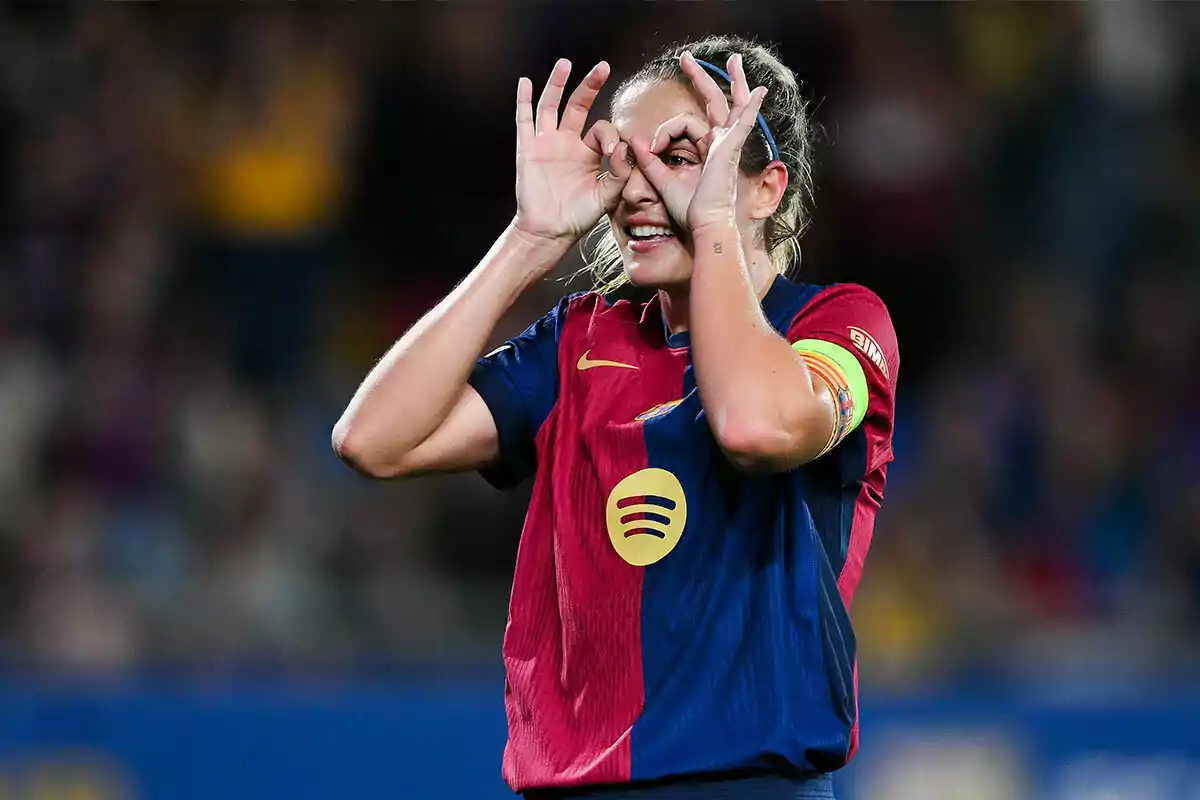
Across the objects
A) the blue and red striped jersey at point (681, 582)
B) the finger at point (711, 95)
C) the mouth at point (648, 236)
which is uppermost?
the finger at point (711, 95)

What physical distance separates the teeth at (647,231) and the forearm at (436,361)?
4.4 inches

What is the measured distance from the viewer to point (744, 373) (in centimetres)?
215

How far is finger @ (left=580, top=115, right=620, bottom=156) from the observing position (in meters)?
2.47

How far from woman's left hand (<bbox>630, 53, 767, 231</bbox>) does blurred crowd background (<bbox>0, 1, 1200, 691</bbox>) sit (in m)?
3.32

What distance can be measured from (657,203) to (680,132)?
11 cm

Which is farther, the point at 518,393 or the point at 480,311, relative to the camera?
the point at 518,393

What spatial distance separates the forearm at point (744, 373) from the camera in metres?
2.13

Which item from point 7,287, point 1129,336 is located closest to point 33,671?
point 7,287

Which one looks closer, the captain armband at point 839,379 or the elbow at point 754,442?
the elbow at point 754,442

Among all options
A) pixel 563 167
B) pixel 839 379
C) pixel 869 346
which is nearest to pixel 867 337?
pixel 869 346

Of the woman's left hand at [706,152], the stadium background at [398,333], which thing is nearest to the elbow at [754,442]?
the woman's left hand at [706,152]

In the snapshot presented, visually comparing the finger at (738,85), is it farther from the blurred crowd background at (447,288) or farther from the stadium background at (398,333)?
the blurred crowd background at (447,288)

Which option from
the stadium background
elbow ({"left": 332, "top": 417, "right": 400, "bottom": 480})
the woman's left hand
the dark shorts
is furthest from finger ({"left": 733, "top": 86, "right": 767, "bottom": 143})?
the stadium background

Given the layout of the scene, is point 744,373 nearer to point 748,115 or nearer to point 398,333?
point 748,115
